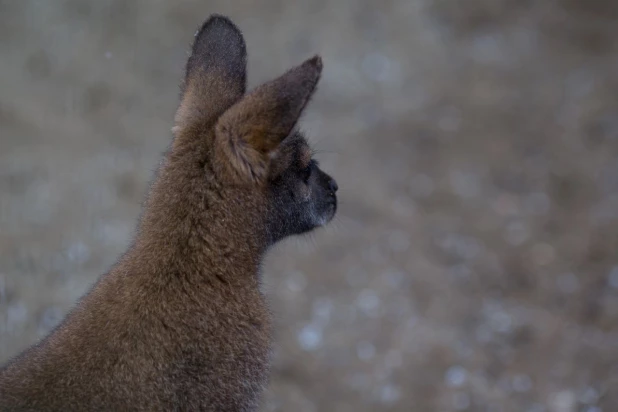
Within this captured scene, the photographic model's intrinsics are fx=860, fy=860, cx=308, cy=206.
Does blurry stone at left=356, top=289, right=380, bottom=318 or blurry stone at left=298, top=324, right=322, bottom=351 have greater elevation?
blurry stone at left=356, top=289, right=380, bottom=318

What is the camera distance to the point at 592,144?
7992 mm

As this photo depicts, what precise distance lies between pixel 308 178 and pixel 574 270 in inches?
152

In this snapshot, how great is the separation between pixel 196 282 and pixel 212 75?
867 millimetres

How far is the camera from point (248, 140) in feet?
9.84

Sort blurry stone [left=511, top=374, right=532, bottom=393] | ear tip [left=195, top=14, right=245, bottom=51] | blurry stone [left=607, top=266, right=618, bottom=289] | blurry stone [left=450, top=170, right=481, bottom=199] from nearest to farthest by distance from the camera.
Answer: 1. ear tip [left=195, top=14, right=245, bottom=51]
2. blurry stone [left=511, top=374, right=532, bottom=393]
3. blurry stone [left=607, top=266, right=618, bottom=289]
4. blurry stone [left=450, top=170, right=481, bottom=199]

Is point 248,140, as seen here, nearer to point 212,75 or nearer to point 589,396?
point 212,75

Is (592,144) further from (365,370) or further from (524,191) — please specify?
(365,370)

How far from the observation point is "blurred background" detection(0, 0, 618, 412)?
18.8 feet

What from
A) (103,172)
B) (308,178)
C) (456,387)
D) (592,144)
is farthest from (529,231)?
(308,178)

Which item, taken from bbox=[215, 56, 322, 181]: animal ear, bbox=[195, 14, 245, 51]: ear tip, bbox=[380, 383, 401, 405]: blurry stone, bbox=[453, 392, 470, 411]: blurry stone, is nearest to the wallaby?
bbox=[215, 56, 322, 181]: animal ear

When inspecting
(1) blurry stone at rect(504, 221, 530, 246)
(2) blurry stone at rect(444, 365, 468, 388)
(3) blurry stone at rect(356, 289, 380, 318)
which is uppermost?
(1) blurry stone at rect(504, 221, 530, 246)

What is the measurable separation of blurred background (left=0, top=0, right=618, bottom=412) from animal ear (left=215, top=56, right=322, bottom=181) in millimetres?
1730

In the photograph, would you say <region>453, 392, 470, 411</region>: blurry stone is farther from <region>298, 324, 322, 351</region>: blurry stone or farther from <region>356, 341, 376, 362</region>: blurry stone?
<region>298, 324, 322, 351</region>: blurry stone

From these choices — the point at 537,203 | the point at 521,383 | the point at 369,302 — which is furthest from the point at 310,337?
the point at 537,203
